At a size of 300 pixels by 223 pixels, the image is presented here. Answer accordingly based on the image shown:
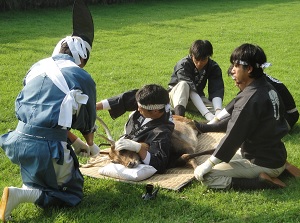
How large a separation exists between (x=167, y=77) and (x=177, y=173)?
4140 mm

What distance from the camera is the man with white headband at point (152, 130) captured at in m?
4.61

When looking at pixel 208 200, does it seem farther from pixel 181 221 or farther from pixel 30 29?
pixel 30 29

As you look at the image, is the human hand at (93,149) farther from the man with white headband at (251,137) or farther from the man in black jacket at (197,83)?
the man in black jacket at (197,83)

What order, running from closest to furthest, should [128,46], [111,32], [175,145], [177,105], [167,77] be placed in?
1. [175,145]
2. [177,105]
3. [167,77]
4. [128,46]
5. [111,32]

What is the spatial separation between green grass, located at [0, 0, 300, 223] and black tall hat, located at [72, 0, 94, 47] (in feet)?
4.44

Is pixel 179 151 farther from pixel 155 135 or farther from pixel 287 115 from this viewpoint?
pixel 287 115

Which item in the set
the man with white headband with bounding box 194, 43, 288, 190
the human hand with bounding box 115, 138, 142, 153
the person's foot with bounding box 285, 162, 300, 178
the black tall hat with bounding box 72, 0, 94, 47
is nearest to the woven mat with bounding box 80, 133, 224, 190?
the man with white headband with bounding box 194, 43, 288, 190

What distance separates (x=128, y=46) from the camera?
11.5 meters

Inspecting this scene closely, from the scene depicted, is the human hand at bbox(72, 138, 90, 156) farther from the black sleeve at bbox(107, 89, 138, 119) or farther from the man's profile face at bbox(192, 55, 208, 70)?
the man's profile face at bbox(192, 55, 208, 70)

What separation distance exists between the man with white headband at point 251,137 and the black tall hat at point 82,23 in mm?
1373

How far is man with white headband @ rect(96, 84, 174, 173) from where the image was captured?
15.1 ft

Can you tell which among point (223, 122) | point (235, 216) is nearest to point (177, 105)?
point (223, 122)

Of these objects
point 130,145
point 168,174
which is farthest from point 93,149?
point 168,174

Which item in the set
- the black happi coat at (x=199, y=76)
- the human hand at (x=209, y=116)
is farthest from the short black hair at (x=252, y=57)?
the black happi coat at (x=199, y=76)
